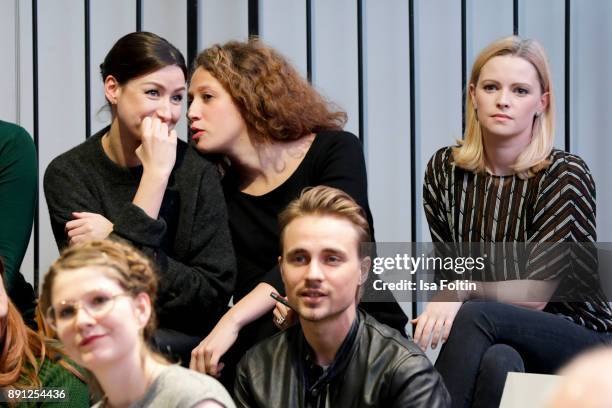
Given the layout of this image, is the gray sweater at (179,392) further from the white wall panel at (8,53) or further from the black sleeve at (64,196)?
the white wall panel at (8,53)

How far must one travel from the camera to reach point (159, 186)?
219cm

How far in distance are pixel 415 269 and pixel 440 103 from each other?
0.46m

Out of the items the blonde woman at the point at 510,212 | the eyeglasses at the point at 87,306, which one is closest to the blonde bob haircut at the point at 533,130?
the blonde woman at the point at 510,212

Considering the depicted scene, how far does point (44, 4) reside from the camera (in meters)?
2.96

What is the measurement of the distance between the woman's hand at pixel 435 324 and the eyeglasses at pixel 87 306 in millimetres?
928

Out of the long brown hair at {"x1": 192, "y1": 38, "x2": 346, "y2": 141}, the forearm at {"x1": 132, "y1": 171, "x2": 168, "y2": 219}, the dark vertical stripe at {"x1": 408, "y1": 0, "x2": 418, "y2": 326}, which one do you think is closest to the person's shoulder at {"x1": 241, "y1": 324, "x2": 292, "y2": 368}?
the forearm at {"x1": 132, "y1": 171, "x2": 168, "y2": 219}

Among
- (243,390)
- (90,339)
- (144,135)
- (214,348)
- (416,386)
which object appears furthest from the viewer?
(144,135)

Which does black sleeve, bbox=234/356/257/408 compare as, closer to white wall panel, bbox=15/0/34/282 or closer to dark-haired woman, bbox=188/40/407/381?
dark-haired woman, bbox=188/40/407/381

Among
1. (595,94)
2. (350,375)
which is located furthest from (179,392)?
(595,94)

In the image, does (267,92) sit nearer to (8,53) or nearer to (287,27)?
(287,27)

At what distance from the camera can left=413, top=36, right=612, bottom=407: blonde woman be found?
7.07ft

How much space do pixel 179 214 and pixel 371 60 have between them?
91cm

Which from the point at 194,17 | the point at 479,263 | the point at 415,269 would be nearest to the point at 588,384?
the point at 479,263

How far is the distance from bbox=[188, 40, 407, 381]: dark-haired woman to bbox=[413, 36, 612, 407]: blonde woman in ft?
0.61
